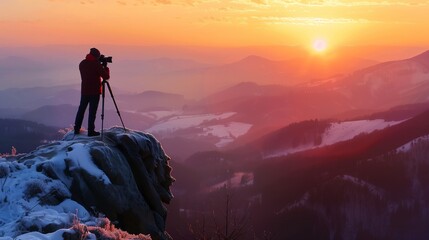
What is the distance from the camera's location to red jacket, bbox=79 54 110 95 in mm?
24641

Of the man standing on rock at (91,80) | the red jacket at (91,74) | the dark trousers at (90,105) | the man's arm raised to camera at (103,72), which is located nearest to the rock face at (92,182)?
the dark trousers at (90,105)

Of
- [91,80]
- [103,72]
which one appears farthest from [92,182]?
[91,80]

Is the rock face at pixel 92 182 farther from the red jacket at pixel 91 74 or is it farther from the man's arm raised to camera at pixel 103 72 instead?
the man's arm raised to camera at pixel 103 72

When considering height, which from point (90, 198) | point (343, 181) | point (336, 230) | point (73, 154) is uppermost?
point (73, 154)

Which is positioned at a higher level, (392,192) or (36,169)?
(36,169)

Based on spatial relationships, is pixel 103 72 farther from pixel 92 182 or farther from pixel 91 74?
pixel 92 182

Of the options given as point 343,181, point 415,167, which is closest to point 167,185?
point 343,181

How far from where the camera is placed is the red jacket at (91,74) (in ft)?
80.8

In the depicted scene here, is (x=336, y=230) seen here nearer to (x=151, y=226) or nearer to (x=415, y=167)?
(x=415, y=167)

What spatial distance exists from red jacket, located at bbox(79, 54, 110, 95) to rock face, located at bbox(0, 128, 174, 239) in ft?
6.93

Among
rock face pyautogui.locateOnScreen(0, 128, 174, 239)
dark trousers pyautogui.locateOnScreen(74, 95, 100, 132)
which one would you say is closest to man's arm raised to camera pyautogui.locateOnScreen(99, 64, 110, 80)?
dark trousers pyautogui.locateOnScreen(74, 95, 100, 132)

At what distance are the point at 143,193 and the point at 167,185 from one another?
3.88 m

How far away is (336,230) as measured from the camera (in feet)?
564

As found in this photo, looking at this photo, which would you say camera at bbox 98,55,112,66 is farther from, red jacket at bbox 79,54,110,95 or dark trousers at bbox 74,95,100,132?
dark trousers at bbox 74,95,100,132
